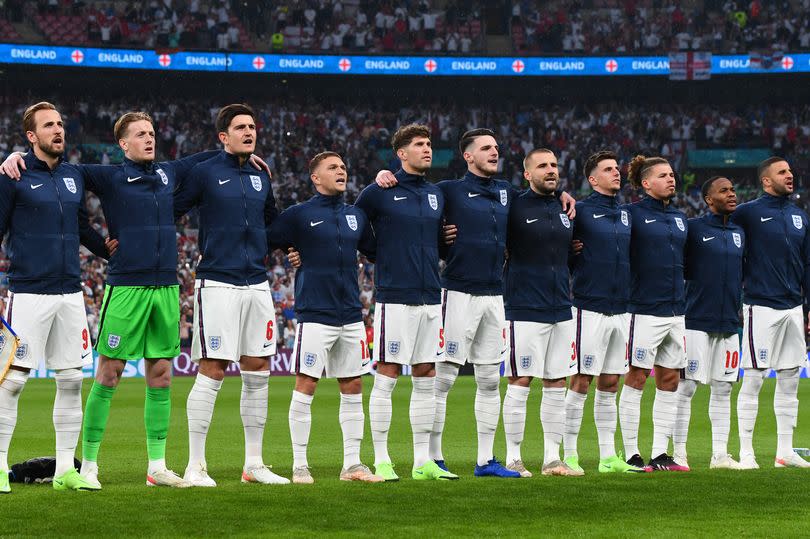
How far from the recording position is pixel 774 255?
11289 millimetres

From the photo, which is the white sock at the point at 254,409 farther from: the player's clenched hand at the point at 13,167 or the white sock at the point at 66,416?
the player's clenched hand at the point at 13,167

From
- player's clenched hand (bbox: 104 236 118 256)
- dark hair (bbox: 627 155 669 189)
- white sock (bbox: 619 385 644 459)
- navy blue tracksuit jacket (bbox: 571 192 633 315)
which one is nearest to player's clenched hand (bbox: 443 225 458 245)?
navy blue tracksuit jacket (bbox: 571 192 633 315)

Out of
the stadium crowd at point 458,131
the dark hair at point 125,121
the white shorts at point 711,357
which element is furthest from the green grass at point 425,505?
the stadium crowd at point 458,131

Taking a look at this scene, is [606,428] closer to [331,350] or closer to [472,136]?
[331,350]

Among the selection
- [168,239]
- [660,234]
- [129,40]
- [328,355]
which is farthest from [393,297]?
[129,40]

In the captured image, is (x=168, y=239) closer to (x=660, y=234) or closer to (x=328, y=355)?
(x=328, y=355)

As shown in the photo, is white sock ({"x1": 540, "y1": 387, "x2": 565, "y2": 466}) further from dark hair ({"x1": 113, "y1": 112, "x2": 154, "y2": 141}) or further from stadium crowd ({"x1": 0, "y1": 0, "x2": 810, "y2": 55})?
stadium crowd ({"x1": 0, "y1": 0, "x2": 810, "y2": 55})

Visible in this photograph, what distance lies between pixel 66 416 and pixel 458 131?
33332 mm

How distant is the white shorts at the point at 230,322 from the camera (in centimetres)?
890

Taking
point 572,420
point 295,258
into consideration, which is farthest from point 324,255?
point 572,420

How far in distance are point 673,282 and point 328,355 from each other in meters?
3.33

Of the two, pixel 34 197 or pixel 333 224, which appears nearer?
pixel 34 197

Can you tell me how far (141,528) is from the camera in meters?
7.19

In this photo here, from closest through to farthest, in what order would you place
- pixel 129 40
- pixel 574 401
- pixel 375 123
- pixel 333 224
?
pixel 333 224 < pixel 574 401 < pixel 129 40 < pixel 375 123
